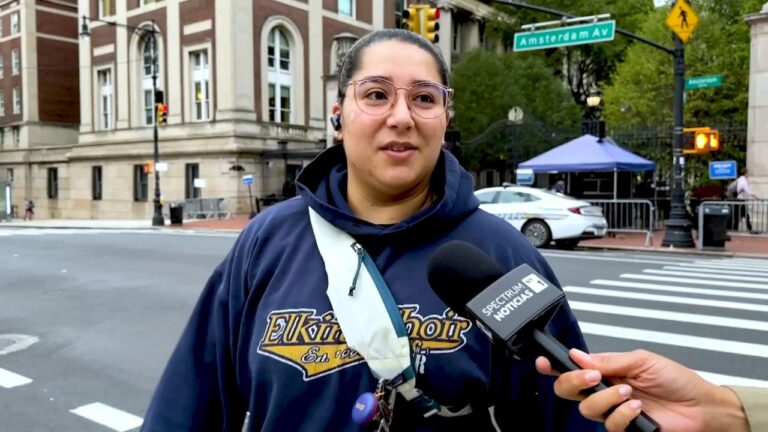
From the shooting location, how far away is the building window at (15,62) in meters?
48.8

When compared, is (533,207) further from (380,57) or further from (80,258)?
(380,57)

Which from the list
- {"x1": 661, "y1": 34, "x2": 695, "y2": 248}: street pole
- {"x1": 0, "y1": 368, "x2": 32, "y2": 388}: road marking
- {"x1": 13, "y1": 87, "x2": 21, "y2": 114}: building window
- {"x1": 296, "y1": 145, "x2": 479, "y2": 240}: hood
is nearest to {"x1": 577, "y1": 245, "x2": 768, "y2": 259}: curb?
{"x1": 661, "y1": 34, "x2": 695, "y2": 248}: street pole

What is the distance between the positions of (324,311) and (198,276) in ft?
32.5

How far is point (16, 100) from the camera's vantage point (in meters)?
49.2

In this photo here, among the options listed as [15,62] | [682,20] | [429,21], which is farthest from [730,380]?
[15,62]

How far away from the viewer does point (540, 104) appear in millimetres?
36562

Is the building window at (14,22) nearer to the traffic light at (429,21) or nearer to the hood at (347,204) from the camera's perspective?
the traffic light at (429,21)

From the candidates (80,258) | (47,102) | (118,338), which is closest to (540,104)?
(80,258)

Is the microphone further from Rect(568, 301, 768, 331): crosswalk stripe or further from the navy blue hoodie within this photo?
Rect(568, 301, 768, 331): crosswalk stripe

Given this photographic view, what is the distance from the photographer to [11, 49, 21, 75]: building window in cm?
4878

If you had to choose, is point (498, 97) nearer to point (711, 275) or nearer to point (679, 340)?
point (711, 275)

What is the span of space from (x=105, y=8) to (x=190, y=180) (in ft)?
43.9

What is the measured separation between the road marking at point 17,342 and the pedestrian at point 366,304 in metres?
5.81

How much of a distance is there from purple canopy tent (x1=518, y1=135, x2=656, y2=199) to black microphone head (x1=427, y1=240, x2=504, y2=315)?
19.1 m
